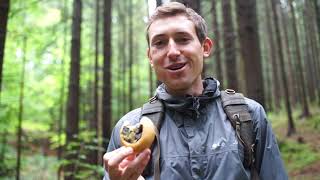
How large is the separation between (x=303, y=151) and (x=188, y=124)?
1311cm

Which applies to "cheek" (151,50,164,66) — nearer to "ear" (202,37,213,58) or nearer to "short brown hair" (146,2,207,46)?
"short brown hair" (146,2,207,46)

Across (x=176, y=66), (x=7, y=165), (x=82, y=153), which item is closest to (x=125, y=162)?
(x=176, y=66)

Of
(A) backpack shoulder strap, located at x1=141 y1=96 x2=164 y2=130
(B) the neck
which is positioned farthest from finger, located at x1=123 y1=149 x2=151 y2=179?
(B) the neck

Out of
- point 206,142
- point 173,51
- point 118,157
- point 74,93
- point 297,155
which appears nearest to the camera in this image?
point 118,157

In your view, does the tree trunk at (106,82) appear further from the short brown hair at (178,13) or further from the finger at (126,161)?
the finger at (126,161)

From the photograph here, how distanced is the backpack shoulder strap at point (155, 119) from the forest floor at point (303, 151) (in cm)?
942

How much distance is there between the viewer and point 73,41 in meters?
12.5

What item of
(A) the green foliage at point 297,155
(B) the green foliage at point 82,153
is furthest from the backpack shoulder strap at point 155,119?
(A) the green foliage at point 297,155

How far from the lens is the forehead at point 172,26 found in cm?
229

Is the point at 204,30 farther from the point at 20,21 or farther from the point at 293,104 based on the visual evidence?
the point at 293,104

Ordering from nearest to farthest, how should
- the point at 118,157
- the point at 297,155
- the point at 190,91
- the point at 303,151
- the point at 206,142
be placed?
the point at 118,157 → the point at 206,142 → the point at 190,91 → the point at 297,155 → the point at 303,151

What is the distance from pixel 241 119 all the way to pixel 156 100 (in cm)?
52

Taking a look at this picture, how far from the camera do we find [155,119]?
224cm

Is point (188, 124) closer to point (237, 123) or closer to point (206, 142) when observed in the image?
point (206, 142)
